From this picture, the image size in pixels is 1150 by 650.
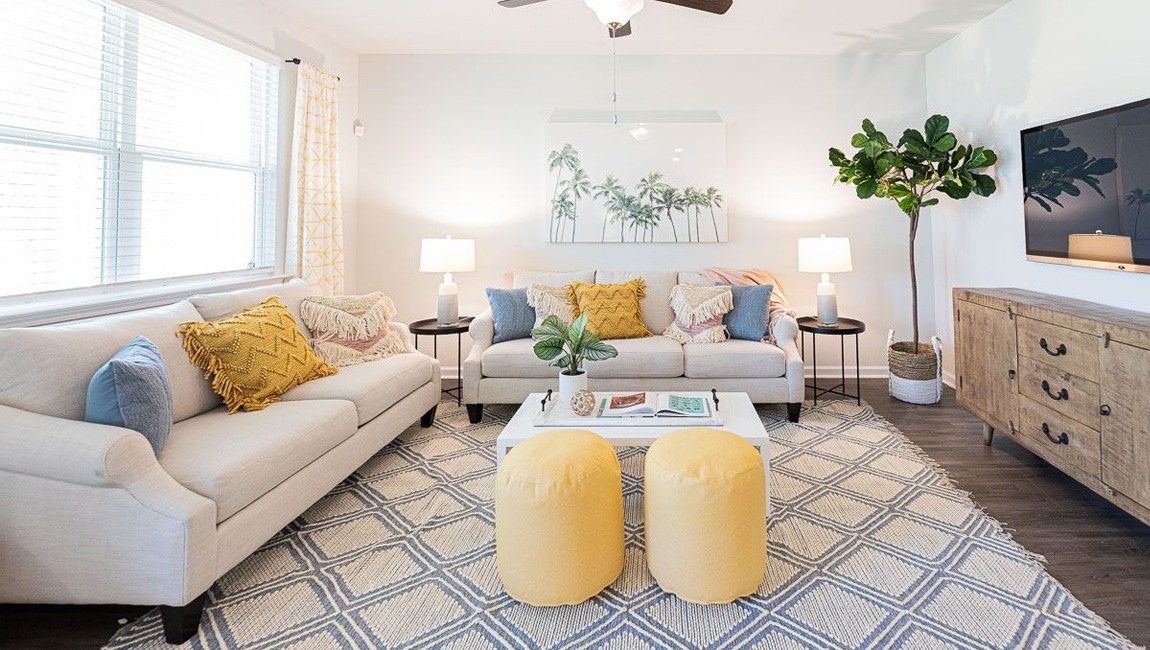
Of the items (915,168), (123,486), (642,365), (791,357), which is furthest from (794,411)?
(123,486)

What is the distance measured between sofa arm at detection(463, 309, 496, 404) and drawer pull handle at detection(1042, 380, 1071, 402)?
280cm

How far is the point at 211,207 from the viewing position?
3.15m

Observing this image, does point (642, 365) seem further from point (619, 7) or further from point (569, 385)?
point (619, 7)

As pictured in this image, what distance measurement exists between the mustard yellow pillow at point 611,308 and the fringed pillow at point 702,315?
243 millimetres

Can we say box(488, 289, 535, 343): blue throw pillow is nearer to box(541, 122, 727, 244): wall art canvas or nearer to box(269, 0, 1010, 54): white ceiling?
box(541, 122, 727, 244): wall art canvas

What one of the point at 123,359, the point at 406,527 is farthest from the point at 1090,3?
the point at 123,359

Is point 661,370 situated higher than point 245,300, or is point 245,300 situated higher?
point 245,300

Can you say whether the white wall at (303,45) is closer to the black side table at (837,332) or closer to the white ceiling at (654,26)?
the white ceiling at (654,26)

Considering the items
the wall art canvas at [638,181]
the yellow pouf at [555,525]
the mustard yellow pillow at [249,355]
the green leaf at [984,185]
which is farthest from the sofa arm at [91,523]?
the green leaf at [984,185]

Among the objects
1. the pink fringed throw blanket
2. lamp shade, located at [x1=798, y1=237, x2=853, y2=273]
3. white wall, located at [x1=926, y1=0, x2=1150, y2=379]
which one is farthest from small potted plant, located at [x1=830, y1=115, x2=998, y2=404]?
the pink fringed throw blanket

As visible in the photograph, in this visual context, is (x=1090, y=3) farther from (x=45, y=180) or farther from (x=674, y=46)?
(x=45, y=180)

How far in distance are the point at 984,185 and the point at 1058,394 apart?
1731 millimetres

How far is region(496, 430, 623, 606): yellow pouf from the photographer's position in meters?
1.56

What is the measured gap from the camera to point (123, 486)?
1472 millimetres
